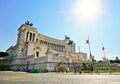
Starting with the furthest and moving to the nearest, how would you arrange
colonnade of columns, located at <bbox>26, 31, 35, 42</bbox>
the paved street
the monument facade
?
colonnade of columns, located at <bbox>26, 31, 35, 42</bbox>, the monument facade, the paved street

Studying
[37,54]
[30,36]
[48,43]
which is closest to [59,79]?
[37,54]

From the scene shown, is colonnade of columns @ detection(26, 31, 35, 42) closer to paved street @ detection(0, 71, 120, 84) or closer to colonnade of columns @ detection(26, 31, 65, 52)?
colonnade of columns @ detection(26, 31, 65, 52)

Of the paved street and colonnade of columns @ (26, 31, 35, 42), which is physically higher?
colonnade of columns @ (26, 31, 35, 42)

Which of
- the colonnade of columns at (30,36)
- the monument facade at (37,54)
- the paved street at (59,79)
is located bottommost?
the paved street at (59,79)

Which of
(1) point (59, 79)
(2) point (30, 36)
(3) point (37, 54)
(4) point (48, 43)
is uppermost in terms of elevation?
(2) point (30, 36)

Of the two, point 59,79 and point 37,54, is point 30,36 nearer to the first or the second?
point 37,54

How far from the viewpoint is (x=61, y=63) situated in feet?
125

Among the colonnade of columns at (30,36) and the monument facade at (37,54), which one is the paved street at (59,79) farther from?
the colonnade of columns at (30,36)

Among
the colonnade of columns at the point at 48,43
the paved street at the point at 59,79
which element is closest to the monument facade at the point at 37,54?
the colonnade of columns at the point at 48,43

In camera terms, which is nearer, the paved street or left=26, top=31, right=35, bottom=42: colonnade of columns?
the paved street

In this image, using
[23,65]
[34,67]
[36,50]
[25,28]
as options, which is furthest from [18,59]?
[25,28]

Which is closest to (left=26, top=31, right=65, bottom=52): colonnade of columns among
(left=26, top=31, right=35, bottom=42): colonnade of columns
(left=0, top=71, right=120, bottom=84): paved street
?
(left=26, top=31, right=35, bottom=42): colonnade of columns

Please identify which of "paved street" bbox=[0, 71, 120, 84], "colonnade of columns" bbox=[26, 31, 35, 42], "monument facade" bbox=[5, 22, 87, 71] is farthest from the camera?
"colonnade of columns" bbox=[26, 31, 35, 42]

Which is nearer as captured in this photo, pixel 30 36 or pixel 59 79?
pixel 59 79
